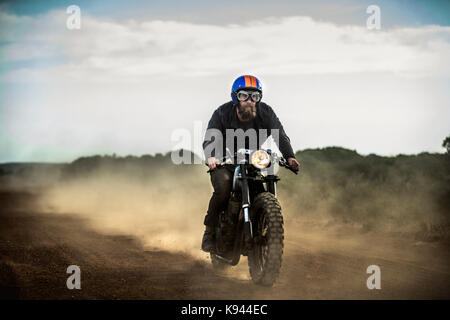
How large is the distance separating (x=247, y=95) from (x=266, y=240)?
2137mm

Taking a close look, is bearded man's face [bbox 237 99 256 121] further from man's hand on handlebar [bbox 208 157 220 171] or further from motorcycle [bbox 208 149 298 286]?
man's hand on handlebar [bbox 208 157 220 171]

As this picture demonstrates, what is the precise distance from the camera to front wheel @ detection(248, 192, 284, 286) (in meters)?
5.93

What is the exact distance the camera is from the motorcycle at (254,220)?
19.6ft

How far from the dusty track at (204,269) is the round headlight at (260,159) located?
1622 mm

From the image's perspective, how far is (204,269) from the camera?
7.71 meters

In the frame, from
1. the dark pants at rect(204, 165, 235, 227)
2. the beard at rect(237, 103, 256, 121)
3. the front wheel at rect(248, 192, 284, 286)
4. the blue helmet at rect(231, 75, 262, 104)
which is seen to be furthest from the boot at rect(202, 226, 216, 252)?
the blue helmet at rect(231, 75, 262, 104)

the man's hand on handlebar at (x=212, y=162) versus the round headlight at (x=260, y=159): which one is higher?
the man's hand on handlebar at (x=212, y=162)

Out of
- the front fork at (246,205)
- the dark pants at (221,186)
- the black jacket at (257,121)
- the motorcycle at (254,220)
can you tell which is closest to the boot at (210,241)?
the motorcycle at (254,220)

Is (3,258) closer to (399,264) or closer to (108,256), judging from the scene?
(108,256)

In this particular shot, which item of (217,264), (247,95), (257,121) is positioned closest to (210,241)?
(217,264)

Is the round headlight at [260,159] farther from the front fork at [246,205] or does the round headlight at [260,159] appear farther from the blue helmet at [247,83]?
the blue helmet at [247,83]

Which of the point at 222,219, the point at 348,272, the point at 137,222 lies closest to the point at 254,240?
the point at 222,219

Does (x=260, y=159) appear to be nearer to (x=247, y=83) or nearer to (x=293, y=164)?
(x=293, y=164)
